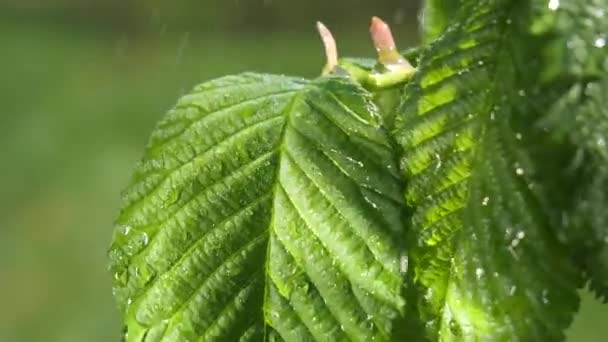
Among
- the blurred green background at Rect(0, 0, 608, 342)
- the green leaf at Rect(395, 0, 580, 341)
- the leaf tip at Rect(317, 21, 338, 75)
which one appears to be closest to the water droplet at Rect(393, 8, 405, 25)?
the blurred green background at Rect(0, 0, 608, 342)

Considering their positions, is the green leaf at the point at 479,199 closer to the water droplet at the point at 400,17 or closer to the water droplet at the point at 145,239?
the water droplet at the point at 145,239

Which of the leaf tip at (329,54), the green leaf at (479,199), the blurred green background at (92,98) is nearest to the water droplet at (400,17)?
the blurred green background at (92,98)

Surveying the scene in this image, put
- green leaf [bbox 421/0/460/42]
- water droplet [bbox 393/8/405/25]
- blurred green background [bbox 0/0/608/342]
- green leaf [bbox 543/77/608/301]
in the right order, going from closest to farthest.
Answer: green leaf [bbox 543/77/608/301] → green leaf [bbox 421/0/460/42] → blurred green background [bbox 0/0/608/342] → water droplet [bbox 393/8/405/25]

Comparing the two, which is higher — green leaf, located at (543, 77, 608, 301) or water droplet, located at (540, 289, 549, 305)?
green leaf, located at (543, 77, 608, 301)

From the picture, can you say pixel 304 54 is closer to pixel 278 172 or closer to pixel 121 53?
pixel 121 53

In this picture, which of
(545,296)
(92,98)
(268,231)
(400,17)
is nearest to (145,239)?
(268,231)

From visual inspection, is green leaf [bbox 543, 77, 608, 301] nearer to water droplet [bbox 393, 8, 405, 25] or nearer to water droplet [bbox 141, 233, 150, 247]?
water droplet [bbox 141, 233, 150, 247]

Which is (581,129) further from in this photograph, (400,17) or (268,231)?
(400,17)
